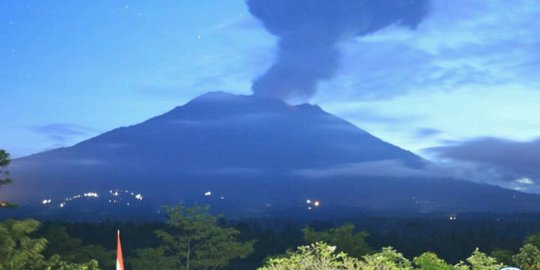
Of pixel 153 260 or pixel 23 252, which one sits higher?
pixel 23 252

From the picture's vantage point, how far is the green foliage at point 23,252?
1404 centimetres

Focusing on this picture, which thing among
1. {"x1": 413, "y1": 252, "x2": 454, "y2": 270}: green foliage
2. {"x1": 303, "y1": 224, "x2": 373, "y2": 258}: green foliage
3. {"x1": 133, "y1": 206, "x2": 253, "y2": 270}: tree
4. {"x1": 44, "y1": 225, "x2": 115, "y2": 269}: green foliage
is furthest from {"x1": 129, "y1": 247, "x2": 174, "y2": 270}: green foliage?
{"x1": 413, "y1": 252, "x2": 454, "y2": 270}: green foliage

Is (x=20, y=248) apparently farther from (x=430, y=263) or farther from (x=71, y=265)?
(x=430, y=263)

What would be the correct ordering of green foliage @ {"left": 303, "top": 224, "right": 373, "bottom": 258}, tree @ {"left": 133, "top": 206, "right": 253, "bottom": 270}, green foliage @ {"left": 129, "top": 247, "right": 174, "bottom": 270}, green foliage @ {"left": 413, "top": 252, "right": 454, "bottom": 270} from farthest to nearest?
green foliage @ {"left": 129, "top": 247, "right": 174, "bottom": 270} < tree @ {"left": 133, "top": 206, "right": 253, "bottom": 270} < green foliage @ {"left": 303, "top": 224, "right": 373, "bottom": 258} < green foliage @ {"left": 413, "top": 252, "right": 454, "bottom": 270}

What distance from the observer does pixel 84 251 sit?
2483cm

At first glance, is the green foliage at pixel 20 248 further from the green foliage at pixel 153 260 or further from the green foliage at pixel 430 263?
the green foliage at pixel 153 260

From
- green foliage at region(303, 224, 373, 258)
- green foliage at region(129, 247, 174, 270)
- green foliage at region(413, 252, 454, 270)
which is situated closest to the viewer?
green foliage at region(413, 252, 454, 270)

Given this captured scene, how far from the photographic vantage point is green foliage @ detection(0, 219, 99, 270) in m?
14.0

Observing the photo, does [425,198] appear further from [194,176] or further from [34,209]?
[34,209]

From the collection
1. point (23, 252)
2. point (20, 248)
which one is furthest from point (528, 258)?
point (20, 248)

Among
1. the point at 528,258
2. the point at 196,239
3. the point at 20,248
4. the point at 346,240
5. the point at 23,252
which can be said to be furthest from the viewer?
the point at 196,239

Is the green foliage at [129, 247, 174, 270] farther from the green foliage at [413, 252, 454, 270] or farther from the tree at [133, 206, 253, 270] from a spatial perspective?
the green foliage at [413, 252, 454, 270]

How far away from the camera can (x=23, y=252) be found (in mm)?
14273

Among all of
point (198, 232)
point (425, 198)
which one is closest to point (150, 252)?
point (198, 232)
